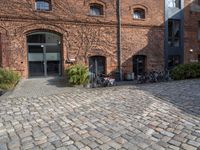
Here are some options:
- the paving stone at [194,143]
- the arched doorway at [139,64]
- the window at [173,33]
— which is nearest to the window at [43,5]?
the arched doorway at [139,64]

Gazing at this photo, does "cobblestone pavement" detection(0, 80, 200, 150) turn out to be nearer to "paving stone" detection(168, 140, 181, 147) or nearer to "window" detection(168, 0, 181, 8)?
"paving stone" detection(168, 140, 181, 147)

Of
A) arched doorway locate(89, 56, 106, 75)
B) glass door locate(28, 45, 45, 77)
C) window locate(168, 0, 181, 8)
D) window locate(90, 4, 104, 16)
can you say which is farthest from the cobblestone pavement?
window locate(168, 0, 181, 8)

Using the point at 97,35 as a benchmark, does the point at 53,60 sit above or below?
below

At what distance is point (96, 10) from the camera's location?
1633 centimetres

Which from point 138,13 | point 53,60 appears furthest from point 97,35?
point 138,13

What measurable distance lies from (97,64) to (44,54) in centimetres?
404

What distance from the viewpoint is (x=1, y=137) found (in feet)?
17.3

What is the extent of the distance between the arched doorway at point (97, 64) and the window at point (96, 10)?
3.27 metres

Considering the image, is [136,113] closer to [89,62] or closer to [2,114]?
[2,114]

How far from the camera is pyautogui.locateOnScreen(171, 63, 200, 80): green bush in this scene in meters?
15.2

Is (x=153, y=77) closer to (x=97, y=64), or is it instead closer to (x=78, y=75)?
(x=97, y=64)

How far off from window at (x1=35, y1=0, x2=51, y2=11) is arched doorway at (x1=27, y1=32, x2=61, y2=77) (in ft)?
5.54

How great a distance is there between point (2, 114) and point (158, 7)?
15500 millimetres

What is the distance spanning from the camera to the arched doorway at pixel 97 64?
1636 cm
